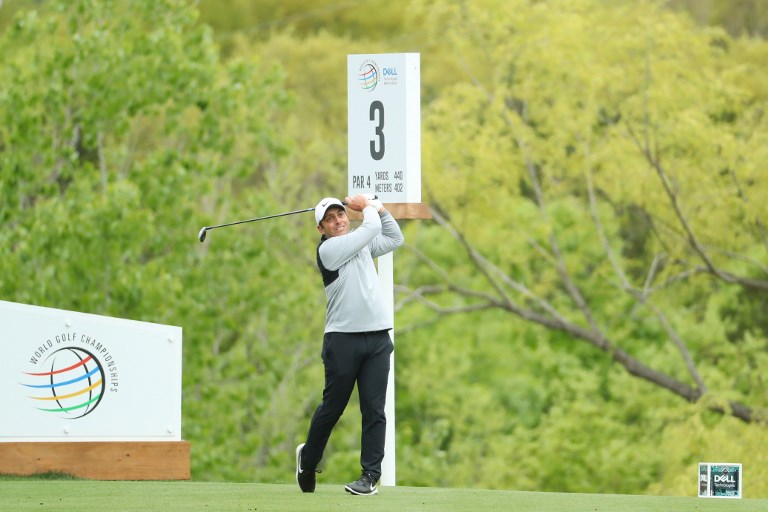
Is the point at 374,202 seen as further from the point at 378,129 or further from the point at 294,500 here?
the point at 378,129

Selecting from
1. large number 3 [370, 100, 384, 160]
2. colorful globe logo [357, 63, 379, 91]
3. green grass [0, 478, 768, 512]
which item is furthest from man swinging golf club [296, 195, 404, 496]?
colorful globe logo [357, 63, 379, 91]

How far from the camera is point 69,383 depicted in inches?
338

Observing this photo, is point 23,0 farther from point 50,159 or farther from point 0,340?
point 0,340

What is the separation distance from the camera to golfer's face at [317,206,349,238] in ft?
23.7

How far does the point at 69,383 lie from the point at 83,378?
0.09 m

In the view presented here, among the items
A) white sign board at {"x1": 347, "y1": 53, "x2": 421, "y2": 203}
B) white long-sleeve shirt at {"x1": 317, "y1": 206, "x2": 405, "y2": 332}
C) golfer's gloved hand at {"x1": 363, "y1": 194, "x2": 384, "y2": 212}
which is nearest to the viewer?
white long-sleeve shirt at {"x1": 317, "y1": 206, "x2": 405, "y2": 332}

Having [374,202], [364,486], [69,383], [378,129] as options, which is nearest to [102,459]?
[69,383]

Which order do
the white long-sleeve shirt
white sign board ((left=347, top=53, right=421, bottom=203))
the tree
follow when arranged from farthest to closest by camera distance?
1. the tree
2. white sign board ((left=347, top=53, right=421, bottom=203))
3. the white long-sleeve shirt

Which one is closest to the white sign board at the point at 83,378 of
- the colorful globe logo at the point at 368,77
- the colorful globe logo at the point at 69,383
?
the colorful globe logo at the point at 69,383

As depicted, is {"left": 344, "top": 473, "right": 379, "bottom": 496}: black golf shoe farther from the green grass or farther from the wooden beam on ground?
the wooden beam on ground

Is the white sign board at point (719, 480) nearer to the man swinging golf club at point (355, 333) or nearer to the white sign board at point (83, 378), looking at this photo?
the man swinging golf club at point (355, 333)

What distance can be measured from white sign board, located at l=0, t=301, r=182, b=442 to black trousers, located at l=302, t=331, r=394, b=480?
6.25 ft

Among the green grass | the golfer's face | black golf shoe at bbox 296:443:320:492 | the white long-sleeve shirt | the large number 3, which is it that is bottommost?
the green grass

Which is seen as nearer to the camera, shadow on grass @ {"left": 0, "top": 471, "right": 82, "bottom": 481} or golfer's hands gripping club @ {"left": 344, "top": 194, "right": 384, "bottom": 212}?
golfer's hands gripping club @ {"left": 344, "top": 194, "right": 384, "bottom": 212}
